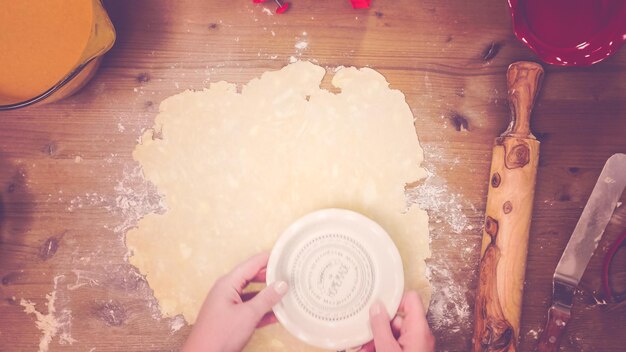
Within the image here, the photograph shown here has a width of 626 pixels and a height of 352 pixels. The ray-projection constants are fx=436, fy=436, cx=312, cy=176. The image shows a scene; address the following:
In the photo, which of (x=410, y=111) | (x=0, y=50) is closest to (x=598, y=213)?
(x=410, y=111)

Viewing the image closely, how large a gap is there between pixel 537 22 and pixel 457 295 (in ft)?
2.00

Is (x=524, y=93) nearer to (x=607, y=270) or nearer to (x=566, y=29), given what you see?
(x=566, y=29)

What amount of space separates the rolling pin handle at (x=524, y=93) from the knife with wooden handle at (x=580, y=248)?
21 cm

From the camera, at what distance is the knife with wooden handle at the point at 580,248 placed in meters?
0.94

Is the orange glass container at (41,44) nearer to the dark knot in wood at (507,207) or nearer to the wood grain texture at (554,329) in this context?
the dark knot in wood at (507,207)

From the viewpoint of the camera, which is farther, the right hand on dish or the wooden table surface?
the wooden table surface

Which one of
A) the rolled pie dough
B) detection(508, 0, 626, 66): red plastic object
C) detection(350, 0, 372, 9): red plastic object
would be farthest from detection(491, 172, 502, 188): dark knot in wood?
detection(350, 0, 372, 9): red plastic object

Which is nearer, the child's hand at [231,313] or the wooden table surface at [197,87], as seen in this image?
the child's hand at [231,313]

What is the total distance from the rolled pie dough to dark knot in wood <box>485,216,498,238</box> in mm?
132

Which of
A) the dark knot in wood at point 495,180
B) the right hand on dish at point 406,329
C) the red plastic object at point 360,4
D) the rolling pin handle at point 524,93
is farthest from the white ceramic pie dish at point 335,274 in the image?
the red plastic object at point 360,4

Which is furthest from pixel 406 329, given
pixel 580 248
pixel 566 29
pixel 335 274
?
pixel 566 29

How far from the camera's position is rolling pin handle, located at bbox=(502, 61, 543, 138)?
0.91 metres

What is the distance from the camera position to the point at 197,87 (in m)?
1.00

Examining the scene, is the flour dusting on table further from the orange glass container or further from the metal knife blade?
the metal knife blade
